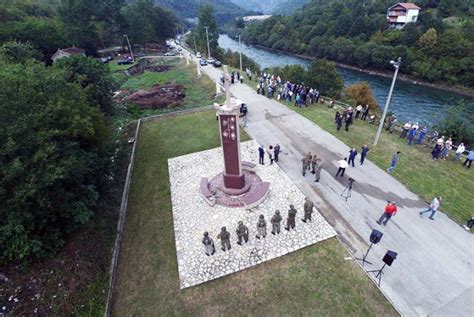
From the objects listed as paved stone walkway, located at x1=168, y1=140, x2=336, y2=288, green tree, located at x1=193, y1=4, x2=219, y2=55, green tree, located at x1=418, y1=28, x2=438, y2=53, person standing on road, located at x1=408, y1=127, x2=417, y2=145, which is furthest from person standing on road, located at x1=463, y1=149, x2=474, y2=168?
green tree, located at x1=193, y1=4, x2=219, y2=55

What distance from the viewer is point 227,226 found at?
10352 millimetres

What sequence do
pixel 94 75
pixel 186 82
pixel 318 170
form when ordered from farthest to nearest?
pixel 186 82 → pixel 94 75 → pixel 318 170

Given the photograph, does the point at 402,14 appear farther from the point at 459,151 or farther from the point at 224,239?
the point at 224,239

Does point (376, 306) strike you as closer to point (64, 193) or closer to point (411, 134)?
point (64, 193)

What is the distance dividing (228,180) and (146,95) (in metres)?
19.4

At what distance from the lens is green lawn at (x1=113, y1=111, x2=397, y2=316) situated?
301 inches

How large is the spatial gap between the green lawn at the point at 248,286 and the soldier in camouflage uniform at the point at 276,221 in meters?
1.07

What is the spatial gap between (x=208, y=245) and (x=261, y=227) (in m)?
2.12

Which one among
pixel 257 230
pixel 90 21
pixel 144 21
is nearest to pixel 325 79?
pixel 257 230

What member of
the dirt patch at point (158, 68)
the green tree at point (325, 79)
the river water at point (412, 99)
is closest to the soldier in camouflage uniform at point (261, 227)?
the green tree at point (325, 79)

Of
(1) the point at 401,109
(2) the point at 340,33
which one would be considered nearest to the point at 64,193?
(1) the point at 401,109

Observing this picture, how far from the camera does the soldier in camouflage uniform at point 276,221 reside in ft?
30.3

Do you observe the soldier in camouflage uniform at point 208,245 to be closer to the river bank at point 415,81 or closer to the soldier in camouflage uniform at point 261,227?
the soldier in camouflage uniform at point 261,227

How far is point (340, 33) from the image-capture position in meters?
64.9
